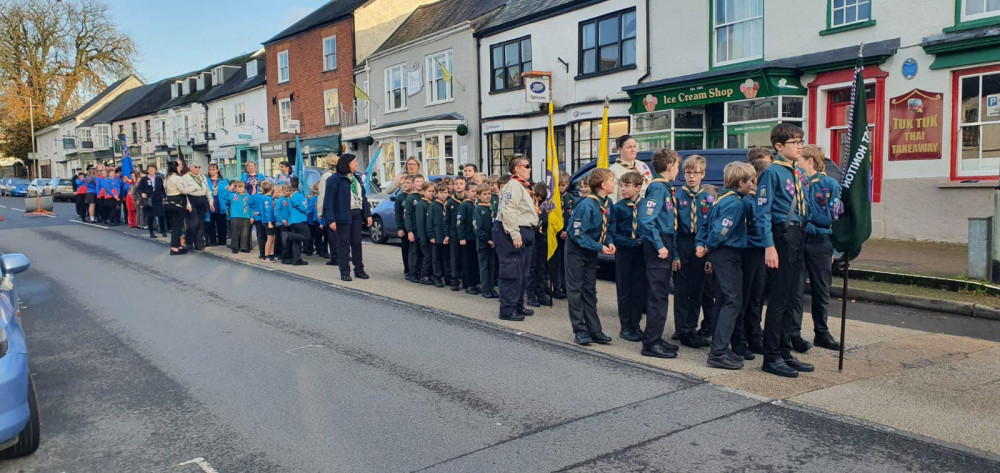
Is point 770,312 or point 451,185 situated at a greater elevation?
point 451,185

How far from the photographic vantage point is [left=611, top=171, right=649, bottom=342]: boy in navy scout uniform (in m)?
7.09

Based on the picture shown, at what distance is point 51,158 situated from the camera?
74.9m

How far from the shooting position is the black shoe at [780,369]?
19.9 feet

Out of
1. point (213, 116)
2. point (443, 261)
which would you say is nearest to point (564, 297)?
point (443, 261)

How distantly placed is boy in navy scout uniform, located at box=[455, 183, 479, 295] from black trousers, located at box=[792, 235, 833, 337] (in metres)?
4.53

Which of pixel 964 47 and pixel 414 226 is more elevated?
pixel 964 47

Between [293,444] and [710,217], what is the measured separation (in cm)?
381

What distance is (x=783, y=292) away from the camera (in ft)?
20.4

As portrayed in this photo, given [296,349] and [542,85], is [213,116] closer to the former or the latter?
[542,85]

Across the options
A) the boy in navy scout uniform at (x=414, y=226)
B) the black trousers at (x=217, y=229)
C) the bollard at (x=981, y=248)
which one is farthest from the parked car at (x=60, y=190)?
the bollard at (x=981, y=248)

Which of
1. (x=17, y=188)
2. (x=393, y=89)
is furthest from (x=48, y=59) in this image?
(x=393, y=89)

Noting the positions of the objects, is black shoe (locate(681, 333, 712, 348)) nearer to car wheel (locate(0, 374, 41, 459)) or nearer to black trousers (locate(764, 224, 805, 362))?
black trousers (locate(764, 224, 805, 362))

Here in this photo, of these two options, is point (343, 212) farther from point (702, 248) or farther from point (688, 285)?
point (702, 248)

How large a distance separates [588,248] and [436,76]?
2268cm
